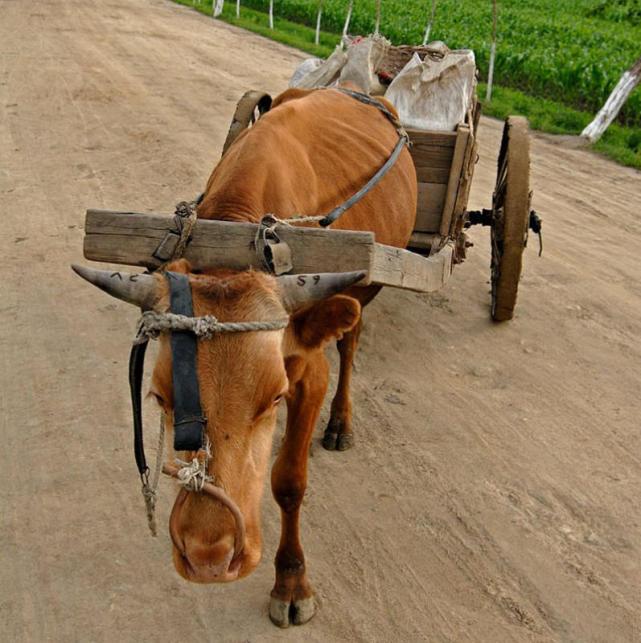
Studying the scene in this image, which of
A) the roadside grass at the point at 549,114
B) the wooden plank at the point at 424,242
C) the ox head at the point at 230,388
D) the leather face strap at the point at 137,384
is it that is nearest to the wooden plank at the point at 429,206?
the wooden plank at the point at 424,242

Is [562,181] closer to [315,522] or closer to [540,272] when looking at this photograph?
[540,272]

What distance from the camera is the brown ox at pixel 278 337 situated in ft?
7.86

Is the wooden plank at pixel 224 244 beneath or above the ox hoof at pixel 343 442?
above

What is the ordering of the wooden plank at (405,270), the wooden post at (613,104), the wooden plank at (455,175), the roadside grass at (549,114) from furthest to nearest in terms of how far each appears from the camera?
the wooden post at (613,104) < the roadside grass at (549,114) < the wooden plank at (455,175) < the wooden plank at (405,270)

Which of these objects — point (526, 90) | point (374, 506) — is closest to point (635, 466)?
point (374, 506)

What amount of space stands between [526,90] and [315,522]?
46.6ft

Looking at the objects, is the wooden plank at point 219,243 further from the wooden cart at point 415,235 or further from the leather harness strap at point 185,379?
the leather harness strap at point 185,379

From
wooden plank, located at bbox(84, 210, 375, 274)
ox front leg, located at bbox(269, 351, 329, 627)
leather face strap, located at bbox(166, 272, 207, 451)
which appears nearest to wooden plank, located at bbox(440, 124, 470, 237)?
ox front leg, located at bbox(269, 351, 329, 627)

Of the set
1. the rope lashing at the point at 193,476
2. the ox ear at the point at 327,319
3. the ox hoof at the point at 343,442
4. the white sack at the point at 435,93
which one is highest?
the white sack at the point at 435,93

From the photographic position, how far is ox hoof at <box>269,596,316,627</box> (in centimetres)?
331

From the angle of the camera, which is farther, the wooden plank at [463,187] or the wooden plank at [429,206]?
the wooden plank at [429,206]

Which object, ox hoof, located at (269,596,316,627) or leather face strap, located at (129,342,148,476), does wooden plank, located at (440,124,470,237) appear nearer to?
ox hoof, located at (269,596,316,627)

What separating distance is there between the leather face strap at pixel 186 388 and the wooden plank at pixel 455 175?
3.16m

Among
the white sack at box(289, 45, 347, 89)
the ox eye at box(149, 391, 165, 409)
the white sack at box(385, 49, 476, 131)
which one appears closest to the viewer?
the ox eye at box(149, 391, 165, 409)
